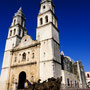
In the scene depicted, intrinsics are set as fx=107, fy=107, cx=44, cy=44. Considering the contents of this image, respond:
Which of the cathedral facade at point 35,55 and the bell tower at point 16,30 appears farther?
the bell tower at point 16,30

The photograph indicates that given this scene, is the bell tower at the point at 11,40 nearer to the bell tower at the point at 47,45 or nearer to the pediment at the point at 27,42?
the pediment at the point at 27,42

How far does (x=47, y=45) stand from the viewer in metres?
21.8

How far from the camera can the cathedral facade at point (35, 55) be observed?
20.5m

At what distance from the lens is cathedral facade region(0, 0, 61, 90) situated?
2052 cm

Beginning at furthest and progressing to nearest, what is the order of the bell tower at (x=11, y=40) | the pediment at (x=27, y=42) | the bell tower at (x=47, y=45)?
the pediment at (x=27, y=42), the bell tower at (x=11, y=40), the bell tower at (x=47, y=45)

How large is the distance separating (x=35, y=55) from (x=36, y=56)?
431 millimetres

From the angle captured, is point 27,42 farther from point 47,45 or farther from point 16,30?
point 16,30

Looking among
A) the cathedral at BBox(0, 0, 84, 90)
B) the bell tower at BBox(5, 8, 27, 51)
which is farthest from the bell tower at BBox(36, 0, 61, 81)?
the bell tower at BBox(5, 8, 27, 51)

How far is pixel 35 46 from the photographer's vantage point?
932 inches

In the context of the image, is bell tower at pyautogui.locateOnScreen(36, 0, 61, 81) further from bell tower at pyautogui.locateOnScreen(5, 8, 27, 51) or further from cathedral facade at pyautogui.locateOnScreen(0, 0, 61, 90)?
Result: bell tower at pyautogui.locateOnScreen(5, 8, 27, 51)

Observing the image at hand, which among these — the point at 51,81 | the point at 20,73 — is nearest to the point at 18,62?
the point at 20,73

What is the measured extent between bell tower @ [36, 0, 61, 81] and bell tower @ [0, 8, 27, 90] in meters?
6.91

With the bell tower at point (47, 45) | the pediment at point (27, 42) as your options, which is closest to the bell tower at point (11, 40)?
the pediment at point (27, 42)

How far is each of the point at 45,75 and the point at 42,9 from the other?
17387mm
